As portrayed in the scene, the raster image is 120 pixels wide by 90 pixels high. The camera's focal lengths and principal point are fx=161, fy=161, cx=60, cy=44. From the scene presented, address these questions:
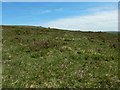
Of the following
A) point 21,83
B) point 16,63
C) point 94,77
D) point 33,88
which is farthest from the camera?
point 16,63

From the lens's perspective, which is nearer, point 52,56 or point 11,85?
point 11,85

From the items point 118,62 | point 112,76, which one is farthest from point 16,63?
point 118,62

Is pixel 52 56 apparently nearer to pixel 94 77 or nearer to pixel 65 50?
pixel 65 50

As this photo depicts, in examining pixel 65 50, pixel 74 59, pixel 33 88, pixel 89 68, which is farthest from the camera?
pixel 65 50

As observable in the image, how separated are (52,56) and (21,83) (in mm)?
7578

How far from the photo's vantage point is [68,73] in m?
14.9

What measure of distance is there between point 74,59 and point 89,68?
3.18 metres

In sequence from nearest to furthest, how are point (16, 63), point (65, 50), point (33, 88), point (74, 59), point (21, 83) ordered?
point (33, 88) < point (21, 83) < point (16, 63) < point (74, 59) < point (65, 50)

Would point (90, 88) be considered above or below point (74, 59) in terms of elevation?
below

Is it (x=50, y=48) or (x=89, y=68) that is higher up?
(x=50, y=48)

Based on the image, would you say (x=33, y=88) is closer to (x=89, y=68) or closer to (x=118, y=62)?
(x=89, y=68)

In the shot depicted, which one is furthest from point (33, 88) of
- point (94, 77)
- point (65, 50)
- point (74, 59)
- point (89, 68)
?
point (65, 50)

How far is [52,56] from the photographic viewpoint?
19.9 metres

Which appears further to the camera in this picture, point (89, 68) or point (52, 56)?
point (52, 56)
